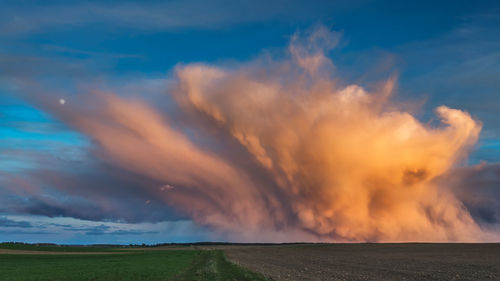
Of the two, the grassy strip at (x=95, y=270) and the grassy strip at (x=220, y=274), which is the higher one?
the grassy strip at (x=220, y=274)

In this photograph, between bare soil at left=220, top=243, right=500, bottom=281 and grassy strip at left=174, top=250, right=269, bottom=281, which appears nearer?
grassy strip at left=174, top=250, right=269, bottom=281

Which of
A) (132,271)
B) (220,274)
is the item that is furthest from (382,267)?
(132,271)

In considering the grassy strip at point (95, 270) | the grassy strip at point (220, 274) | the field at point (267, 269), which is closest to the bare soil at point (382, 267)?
the field at point (267, 269)

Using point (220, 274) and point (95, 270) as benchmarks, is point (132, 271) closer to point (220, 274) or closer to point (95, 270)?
point (95, 270)

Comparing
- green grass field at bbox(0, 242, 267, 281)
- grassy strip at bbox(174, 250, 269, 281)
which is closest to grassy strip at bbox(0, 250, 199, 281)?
green grass field at bbox(0, 242, 267, 281)

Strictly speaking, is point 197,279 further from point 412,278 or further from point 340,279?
point 412,278

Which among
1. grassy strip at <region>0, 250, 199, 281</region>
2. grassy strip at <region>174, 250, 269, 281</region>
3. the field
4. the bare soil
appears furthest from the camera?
grassy strip at <region>0, 250, 199, 281</region>

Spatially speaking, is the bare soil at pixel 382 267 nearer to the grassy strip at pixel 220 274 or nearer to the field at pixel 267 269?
the field at pixel 267 269

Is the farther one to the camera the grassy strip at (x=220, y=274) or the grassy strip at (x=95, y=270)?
the grassy strip at (x=95, y=270)

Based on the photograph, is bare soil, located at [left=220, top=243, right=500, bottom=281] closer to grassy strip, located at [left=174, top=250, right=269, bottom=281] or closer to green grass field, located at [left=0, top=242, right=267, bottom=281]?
grassy strip, located at [left=174, top=250, right=269, bottom=281]

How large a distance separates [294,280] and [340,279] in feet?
17.1

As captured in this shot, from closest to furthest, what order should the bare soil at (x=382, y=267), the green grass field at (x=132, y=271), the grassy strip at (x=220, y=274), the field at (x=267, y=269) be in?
1. the grassy strip at (x=220, y=274)
2. the bare soil at (x=382, y=267)
3. the field at (x=267, y=269)
4. the green grass field at (x=132, y=271)

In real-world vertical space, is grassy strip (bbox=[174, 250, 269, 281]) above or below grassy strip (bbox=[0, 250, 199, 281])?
above

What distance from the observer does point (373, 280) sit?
4062cm
